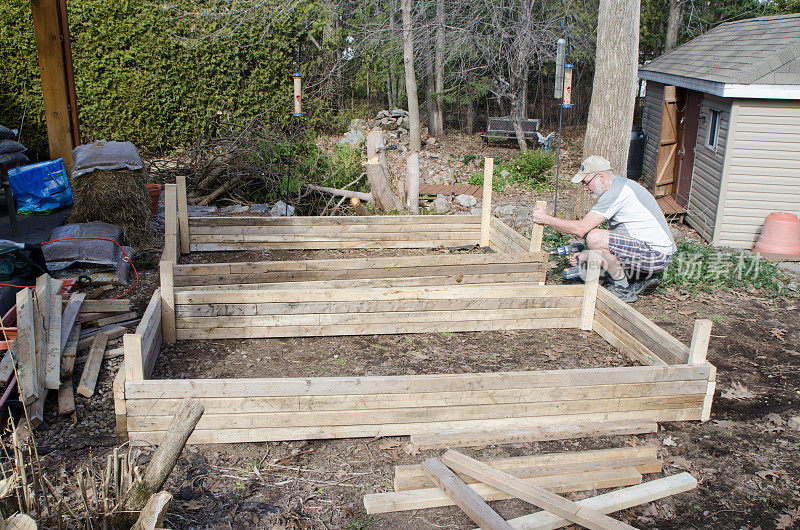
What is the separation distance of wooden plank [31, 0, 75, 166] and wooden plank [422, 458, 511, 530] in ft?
25.7

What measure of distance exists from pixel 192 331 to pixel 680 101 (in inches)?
427

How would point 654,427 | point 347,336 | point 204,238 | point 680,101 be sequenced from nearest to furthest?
point 654,427 → point 347,336 → point 204,238 → point 680,101

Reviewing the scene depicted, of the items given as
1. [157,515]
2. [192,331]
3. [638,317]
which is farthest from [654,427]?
[192,331]

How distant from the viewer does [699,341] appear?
13.6 feet

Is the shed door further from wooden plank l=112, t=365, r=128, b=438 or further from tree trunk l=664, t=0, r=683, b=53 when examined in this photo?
wooden plank l=112, t=365, r=128, b=438

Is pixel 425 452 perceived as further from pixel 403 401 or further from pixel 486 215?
pixel 486 215

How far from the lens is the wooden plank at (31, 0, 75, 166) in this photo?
27.6ft

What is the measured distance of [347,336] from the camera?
540 cm

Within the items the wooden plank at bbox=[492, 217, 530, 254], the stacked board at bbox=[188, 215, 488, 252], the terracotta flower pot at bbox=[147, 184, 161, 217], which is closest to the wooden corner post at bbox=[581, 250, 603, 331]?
the wooden plank at bbox=[492, 217, 530, 254]

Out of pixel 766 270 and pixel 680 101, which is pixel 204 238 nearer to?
pixel 766 270

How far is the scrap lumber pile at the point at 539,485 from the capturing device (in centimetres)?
314

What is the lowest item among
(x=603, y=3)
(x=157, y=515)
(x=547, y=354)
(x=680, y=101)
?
(x=547, y=354)

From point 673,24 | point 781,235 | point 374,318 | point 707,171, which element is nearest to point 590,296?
point 374,318

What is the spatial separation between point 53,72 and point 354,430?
7.41 meters
